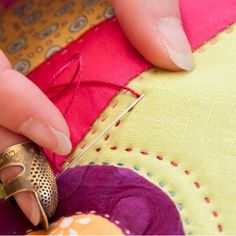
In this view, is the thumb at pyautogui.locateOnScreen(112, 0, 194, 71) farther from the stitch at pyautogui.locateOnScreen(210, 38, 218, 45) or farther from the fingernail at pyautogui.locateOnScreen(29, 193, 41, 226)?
the fingernail at pyautogui.locateOnScreen(29, 193, 41, 226)

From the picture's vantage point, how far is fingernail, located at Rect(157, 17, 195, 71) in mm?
703

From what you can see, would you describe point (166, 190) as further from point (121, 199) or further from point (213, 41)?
point (213, 41)

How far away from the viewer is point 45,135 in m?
0.63

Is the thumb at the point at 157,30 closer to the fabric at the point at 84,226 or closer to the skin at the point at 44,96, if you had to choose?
the skin at the point at 44,96

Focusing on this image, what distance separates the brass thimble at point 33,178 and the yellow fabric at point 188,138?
7cm

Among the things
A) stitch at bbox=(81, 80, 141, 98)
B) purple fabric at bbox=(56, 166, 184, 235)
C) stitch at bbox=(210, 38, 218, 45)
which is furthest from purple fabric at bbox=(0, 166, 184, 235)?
stitch at bbox=(210, 38, 218, 45)

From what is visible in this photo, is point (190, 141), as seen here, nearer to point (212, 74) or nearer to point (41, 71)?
point (212, 74)

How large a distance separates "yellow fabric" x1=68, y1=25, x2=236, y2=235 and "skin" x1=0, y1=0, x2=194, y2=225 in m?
0.03

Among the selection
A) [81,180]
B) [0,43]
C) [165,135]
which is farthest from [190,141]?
[0,43]

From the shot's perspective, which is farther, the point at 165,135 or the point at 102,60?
the point at 102,60

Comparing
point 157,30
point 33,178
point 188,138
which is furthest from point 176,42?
point 33,178

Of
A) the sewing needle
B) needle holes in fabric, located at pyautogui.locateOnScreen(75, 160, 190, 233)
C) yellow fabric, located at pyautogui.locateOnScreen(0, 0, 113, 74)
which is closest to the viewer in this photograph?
needle holes in fabric, located at pyautogui.locateOnScreen(75, 160, 190, 233)

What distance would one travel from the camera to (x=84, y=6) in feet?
2.98

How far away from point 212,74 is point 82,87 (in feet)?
0.60
